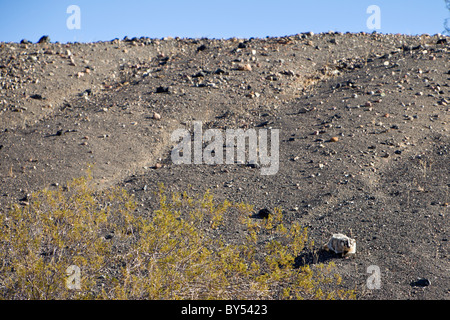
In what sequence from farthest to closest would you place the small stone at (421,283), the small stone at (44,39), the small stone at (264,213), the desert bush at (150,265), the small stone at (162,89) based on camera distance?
the small stone at (44,39), the small stone at (162,89), the small stone at (264,213), the small stone at (421,283), the desert bush at (150,265)

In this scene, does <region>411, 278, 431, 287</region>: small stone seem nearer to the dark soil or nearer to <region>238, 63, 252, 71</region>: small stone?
the dark soil

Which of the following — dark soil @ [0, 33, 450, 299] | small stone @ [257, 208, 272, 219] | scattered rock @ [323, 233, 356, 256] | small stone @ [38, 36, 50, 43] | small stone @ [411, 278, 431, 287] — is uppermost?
small stone @ [38, 36, 50, 43]

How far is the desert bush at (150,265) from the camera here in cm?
489

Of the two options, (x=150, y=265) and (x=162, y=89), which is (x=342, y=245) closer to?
(x=150, y=265)

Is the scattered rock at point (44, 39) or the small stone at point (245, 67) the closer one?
the small stone at point (245, 67)

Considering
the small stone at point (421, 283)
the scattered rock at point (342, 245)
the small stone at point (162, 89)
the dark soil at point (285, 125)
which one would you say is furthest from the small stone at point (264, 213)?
the small stone at point (162, 89)

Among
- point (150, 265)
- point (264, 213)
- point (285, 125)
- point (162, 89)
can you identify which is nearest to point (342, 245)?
point (264, 213)

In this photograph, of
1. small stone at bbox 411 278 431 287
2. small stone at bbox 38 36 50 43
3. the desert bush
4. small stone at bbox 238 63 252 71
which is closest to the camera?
the desert bush

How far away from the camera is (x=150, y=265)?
5133 mm

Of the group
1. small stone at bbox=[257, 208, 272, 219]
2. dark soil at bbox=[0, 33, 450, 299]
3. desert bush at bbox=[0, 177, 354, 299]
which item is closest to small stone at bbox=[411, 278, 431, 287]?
dark soil at bbox=[0, 33, 450, 299]

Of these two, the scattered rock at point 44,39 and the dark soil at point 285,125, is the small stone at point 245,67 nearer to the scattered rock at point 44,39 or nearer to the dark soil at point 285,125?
the dark soil at point 285,125

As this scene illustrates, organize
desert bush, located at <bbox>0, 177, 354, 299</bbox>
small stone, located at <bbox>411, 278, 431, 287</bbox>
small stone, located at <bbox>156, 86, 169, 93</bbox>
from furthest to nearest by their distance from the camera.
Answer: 1. small stone, located at <bbox>156, 86, 169, 93</bbox>
2. small stone, located at <bbox>411, 278, 431, 287</bbox>
3. desert bush, located at <bbox>0, 177, 354, 299</bbox>

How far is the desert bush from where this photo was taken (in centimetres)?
489
